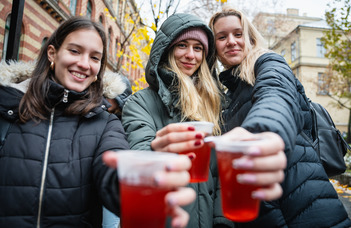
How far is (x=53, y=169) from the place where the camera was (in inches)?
65.2

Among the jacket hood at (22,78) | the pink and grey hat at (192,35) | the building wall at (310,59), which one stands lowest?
the jacket hood at (22,78)

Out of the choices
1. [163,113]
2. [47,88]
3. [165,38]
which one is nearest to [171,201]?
[163,113]

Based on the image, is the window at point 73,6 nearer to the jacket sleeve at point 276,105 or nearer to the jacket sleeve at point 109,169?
the jacket sleeve at point 109,169

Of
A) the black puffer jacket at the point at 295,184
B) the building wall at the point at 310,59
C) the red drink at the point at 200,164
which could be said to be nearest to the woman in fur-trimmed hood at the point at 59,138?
the red drink at the point at 200,164

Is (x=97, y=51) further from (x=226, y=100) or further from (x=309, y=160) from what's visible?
(x=309, y=160)

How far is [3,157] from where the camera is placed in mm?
1636

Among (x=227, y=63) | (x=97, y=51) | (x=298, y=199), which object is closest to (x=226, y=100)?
(x=227, y=63)

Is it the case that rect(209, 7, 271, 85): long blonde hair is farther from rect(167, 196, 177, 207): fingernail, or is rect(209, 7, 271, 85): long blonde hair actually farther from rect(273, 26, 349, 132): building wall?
rect(273, 26, 349, 132): building wall

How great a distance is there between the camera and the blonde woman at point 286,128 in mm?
1208

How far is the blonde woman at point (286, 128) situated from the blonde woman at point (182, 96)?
233 mm

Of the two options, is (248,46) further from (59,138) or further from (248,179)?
(59,138)

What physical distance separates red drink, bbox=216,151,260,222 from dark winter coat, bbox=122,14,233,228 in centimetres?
64

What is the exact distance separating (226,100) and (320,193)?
1086mm

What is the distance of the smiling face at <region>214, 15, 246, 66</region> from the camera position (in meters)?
2.30
